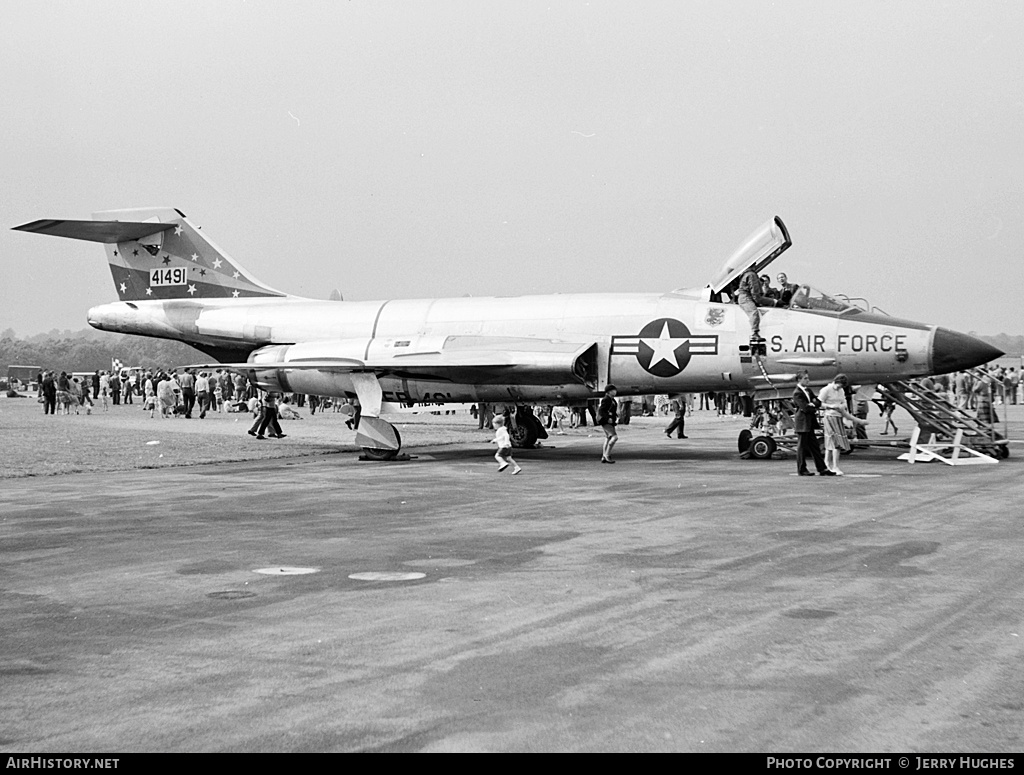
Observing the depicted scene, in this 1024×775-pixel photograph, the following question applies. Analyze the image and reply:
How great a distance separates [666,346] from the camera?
19.7 m

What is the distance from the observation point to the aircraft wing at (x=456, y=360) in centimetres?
1955

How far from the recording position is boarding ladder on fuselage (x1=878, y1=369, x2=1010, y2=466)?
19047 mm

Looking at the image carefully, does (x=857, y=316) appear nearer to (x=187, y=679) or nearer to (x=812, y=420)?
(x=812, y=420)

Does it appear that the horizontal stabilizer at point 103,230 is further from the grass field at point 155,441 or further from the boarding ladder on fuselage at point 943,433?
the boarding ladder on fuselage at point 943,433

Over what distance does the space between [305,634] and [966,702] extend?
3.48 meters

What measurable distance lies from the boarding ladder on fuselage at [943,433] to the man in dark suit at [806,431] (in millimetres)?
3459

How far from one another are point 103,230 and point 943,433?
18.3 m

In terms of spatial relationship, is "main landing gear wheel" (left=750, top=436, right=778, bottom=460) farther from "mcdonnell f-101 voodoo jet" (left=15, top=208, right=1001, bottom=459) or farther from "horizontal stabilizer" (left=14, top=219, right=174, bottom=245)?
"horizontal stabilizer" (left=14, top=219, right=174, bottom=245)

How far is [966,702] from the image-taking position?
478 centimetres

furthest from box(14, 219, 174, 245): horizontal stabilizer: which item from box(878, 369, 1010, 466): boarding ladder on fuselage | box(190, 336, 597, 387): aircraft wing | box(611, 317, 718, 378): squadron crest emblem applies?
box(878, 369, 1010, 466): boarding ladder on fuselage

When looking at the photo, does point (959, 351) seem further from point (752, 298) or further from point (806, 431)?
point (806, 431)

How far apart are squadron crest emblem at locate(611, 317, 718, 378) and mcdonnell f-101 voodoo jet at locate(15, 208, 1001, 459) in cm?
2

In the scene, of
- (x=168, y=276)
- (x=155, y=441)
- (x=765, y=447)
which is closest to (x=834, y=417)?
(x=765, y=447)
